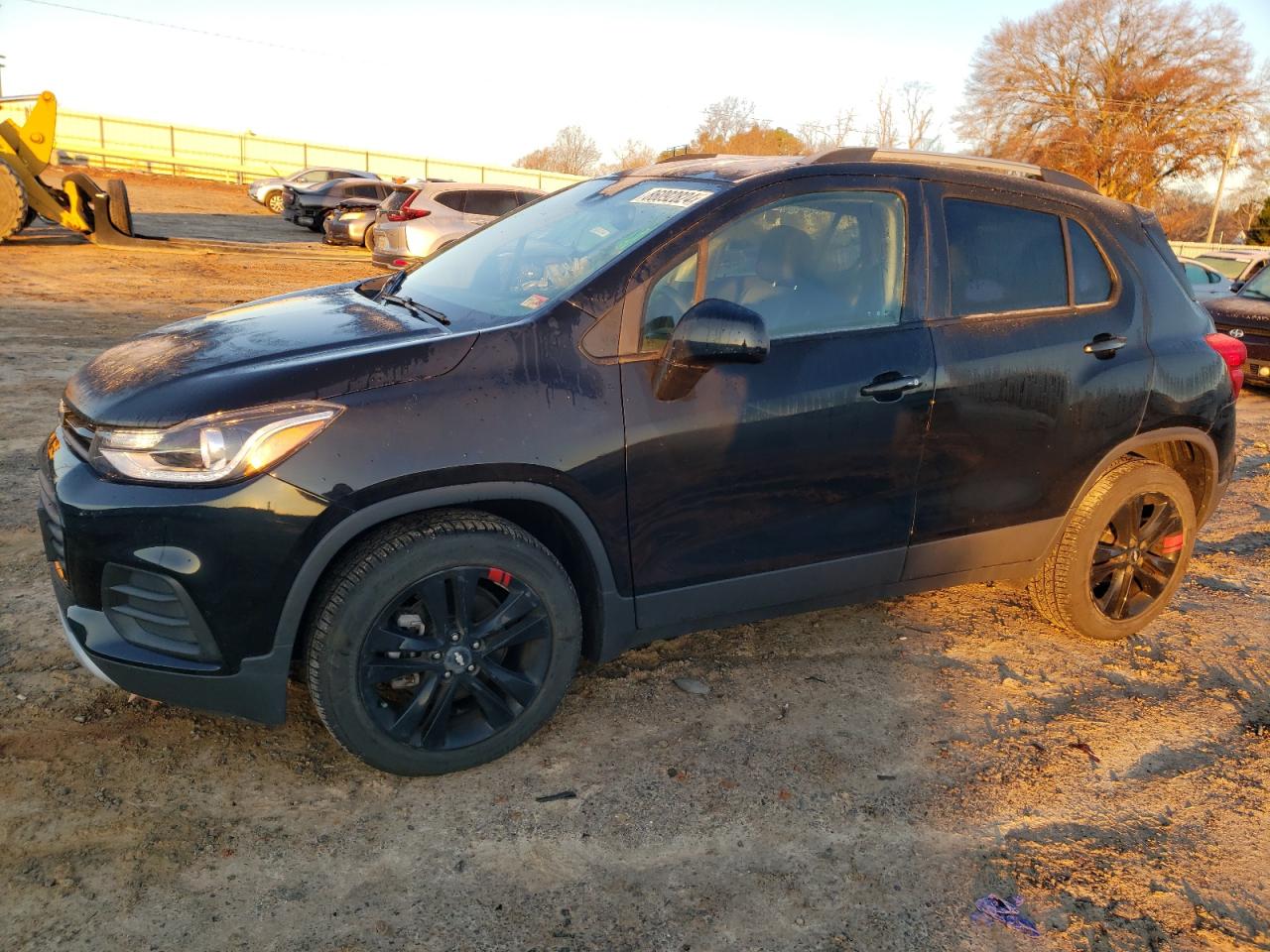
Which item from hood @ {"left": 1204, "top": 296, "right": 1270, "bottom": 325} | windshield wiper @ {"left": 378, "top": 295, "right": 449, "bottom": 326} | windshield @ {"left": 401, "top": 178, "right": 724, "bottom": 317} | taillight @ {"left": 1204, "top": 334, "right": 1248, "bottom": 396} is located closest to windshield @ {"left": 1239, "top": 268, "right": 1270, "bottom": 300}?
hood @ {"left": 1204, "top": 296, "right": 1270, "bottom": 325}

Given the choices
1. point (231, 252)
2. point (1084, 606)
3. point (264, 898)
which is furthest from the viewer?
point (231, 252)

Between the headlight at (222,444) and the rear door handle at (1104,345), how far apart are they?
284cm

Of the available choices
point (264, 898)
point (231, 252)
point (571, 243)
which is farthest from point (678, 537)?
point (231, 252)

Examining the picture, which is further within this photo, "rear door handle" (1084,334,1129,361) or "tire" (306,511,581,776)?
"rear door handle" (1084,334,1129,361)

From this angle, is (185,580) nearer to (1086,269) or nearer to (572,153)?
(1086,269)

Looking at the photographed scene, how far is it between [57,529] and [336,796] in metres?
1.10

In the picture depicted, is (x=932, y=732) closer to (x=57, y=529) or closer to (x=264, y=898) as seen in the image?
(x=264, y=898)

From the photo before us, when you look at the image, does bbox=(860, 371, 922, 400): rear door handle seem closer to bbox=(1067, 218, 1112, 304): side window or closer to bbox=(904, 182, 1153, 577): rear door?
bbox=(904, 182, 1153, 577): rear door

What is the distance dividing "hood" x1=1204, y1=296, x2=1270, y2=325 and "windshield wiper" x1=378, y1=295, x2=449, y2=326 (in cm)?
1032

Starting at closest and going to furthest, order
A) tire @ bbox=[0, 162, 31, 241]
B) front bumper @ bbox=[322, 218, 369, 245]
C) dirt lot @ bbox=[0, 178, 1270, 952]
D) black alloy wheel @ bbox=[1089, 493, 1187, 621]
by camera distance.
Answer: dirt lot @ bbox=[0, 178, 1270, 952]
black alloy wheel @ bbox=[1089, 493, 1187, 621]
tire @ bbox=[0, 162, 31, 241]
front bumper @ bbox=[322, 218, 369, 245]

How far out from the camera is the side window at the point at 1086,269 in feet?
12.4

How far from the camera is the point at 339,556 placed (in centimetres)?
271

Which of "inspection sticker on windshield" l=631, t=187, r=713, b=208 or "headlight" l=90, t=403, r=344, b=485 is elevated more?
"inspection sticker on windshield" l=631, t=187, r=713, b=208

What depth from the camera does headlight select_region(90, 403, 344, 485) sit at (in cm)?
250
